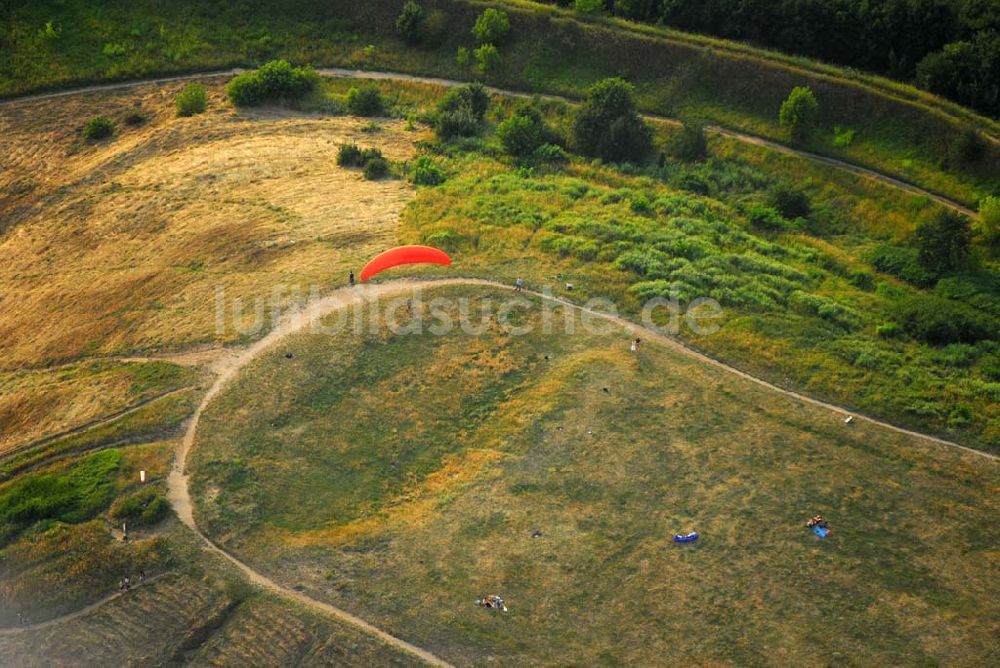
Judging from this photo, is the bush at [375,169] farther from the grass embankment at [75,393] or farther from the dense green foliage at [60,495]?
the dense green foliage at [60,495]

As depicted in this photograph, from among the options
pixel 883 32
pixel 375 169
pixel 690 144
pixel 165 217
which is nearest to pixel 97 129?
pixel 165 217

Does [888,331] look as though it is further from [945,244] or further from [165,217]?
[165,217]

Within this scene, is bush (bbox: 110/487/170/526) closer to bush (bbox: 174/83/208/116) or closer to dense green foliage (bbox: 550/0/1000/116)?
bush (bbox: 174/83/208/116)

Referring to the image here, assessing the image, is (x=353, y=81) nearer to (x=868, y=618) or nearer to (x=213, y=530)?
(x=213, y=530)

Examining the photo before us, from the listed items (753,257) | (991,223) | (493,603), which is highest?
(991,223)

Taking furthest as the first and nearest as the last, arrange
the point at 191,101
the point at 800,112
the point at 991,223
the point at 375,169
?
the point at 191,101 → the point at 800,112 → the point at 375,169 → the point at 991,223

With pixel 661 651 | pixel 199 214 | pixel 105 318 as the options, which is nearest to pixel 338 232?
pixel 199 214
